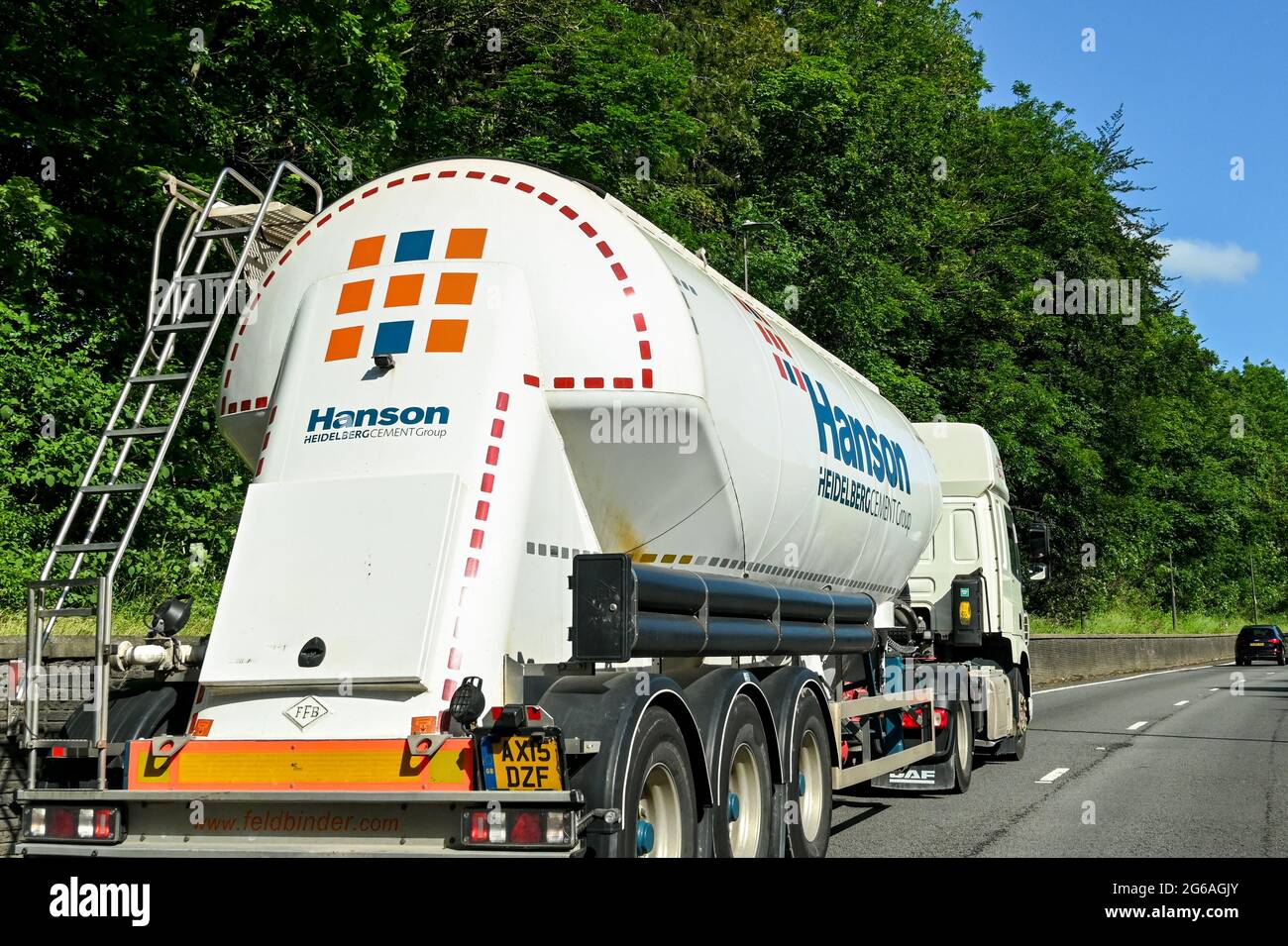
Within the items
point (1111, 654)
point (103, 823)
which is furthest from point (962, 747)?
point (1111, 654)

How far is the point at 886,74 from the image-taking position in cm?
3431

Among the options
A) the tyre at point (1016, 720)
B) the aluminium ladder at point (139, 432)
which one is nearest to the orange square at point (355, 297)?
the aluminium ladder at point (139, 432)

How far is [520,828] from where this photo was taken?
488 cm

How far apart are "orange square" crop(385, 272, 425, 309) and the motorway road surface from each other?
491 centimetres

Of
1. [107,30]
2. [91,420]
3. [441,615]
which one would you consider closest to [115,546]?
[441,615]

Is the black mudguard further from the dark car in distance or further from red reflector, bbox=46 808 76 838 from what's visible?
the dark car in distance

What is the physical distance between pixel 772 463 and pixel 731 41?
24993mm

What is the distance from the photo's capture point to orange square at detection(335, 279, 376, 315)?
6.23 metres

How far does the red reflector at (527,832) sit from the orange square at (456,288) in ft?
7.97

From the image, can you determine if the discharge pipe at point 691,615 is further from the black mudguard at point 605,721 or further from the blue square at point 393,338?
the blue square at point 393,338

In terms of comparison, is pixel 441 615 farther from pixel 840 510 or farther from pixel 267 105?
pixel 267 105

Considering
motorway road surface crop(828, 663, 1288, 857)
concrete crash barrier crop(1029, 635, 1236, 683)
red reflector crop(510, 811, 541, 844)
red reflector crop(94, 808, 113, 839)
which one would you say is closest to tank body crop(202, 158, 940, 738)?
red reflector crop(94, 808, 113, 839)

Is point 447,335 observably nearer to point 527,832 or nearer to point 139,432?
point 139,432

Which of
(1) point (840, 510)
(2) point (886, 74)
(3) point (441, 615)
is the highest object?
(2) point (886, 74)
